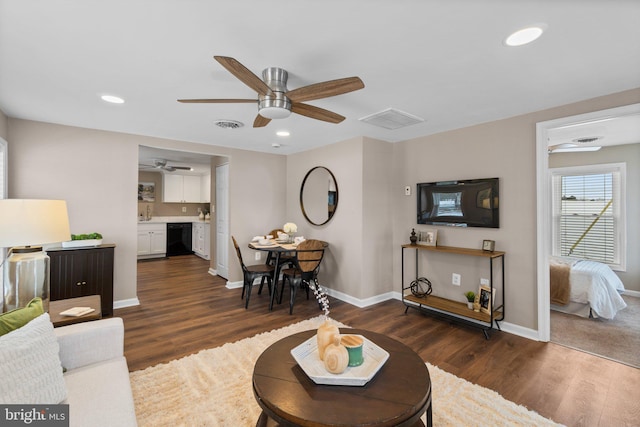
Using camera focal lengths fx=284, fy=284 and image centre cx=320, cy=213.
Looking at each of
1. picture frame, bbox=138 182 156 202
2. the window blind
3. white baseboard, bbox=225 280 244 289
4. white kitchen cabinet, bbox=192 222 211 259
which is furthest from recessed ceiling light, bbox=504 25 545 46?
picture frame, bbox=138 182 156 202

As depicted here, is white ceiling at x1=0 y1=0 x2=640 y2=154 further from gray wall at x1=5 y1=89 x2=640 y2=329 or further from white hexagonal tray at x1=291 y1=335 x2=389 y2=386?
white hexagonal tray at x1=291 y1=335 x2=389 y2=386

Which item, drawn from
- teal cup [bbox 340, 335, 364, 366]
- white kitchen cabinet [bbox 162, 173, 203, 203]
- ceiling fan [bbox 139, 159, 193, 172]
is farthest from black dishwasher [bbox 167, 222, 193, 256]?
teal cup [bbox 340, 335, 364, 366]

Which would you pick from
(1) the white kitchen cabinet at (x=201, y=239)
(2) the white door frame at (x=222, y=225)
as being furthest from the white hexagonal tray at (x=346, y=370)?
(1) the white kitchen cabinet at (x=201, y=239)

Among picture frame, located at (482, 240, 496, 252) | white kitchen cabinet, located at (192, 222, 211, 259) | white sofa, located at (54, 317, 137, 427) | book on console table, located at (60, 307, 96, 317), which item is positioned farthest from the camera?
white kitchen cabinet, located at (192, 222, 211, 259)

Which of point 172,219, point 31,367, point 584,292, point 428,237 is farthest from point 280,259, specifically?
point 172,219

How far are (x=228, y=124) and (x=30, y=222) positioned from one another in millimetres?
2128

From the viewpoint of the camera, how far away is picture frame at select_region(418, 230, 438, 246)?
145 inches

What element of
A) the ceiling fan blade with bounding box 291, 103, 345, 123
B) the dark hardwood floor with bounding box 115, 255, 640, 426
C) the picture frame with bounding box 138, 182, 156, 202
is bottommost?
the dark hardwood floor with bounding box 115, 255, 640, 426

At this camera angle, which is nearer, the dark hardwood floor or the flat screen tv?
the dark hardwood floor

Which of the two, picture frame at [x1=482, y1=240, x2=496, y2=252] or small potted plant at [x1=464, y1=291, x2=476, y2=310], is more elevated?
picture frame at [x1=482, y1=240, x2=496, y2=252]

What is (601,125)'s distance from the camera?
10.9 feet

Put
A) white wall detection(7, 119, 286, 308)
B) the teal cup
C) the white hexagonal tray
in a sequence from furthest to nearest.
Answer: white wall detection(7, 119, 286, 308), the teal cup, the white hexagonal tray

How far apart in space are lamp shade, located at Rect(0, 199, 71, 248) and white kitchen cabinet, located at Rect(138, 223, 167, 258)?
5726 mm

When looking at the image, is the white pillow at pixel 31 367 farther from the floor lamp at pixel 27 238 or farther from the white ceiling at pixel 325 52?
the white ceiling at pixel 325 52
